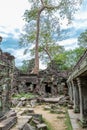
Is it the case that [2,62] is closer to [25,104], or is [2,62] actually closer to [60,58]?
[25,104]

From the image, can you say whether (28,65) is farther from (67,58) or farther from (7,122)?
(7,122)

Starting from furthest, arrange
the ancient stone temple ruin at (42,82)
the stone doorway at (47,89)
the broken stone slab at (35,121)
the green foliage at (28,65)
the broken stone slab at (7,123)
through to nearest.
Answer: the green foliage at (28,65), the stone doorway at (47,89), the ancient stone temple ruin at (42,82), the broken stone slab at (35,121), the broken stone slab at (7,123)

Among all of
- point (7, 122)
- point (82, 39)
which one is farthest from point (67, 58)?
point (7, 122)

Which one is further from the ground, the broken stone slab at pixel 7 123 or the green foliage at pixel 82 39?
the green foliage at pixel 82 39

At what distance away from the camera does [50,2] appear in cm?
3538

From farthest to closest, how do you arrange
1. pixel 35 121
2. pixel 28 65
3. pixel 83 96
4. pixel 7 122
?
pixel 28 65, pixel 35 121, pixel 83 96, pixel 7 122

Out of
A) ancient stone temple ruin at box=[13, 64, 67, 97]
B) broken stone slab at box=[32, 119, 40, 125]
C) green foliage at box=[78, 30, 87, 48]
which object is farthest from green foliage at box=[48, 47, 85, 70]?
broken stone slab at box=[32, 119, 40, 125]

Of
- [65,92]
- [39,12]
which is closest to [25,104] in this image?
[65,92]

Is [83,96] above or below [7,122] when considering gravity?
above

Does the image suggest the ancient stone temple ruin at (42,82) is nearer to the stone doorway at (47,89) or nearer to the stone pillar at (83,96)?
the stone doorway at (47,89)

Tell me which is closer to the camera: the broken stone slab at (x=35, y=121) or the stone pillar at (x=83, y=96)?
the stone pillar at (x=83, y=96)

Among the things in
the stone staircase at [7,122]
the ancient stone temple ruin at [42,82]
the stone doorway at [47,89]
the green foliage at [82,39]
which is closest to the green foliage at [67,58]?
the green foliage at [82,39]

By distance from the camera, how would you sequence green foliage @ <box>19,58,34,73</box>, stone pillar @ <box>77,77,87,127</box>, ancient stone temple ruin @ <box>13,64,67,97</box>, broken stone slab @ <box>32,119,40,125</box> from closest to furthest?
stone pillar @ <box>77,77,87,127</box> < broken stone slab @ <box>32,119,40,125</box> < ancient stone temple ruin @ <box>13,64,67,97</box> < green foliage @ <box>19,58,34,73</box>

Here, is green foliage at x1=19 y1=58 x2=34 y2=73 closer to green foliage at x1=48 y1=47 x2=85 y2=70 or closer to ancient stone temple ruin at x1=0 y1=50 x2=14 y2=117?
green foliage at x1=48 y1=47 x2=85 y2=70
